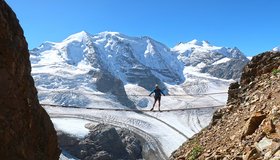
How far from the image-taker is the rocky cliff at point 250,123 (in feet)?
28.0

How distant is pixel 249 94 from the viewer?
44.9 feet

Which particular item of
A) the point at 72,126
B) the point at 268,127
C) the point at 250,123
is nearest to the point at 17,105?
the point at 250,123

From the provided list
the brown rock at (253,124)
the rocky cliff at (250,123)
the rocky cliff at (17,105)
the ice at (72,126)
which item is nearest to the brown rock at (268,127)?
the rocky cliff at (250,123)

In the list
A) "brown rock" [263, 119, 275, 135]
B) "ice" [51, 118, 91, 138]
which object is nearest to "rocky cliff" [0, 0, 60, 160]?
"brown rock" [263, 119, 275, 135]

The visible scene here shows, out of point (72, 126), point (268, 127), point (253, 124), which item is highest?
point (72, 126)

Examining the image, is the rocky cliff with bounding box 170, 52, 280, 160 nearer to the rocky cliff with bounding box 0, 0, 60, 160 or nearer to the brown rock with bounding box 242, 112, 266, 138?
the brown rock with bounding box 242, 112, 266, 138

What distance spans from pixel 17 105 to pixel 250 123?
900 centimetres

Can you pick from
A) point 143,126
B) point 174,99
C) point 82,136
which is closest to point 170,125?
point 143,126

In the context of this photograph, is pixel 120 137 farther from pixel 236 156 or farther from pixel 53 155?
pixel 236 156

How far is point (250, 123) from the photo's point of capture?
31.9 ft

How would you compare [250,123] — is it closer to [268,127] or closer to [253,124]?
[253,124]

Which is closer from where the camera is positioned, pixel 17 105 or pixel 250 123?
pixel 250 123

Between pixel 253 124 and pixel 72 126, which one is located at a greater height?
pixel 72 126

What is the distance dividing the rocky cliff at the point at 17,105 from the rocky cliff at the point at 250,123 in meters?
5.56
